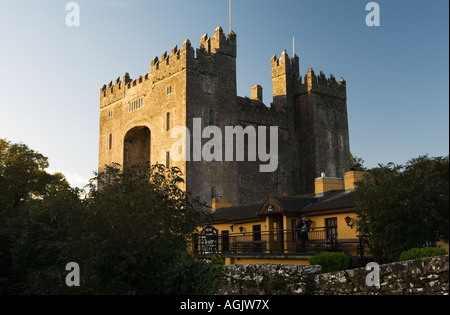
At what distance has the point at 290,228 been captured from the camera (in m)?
25.8

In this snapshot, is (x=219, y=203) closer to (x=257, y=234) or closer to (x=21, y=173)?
(x=257, y=234)

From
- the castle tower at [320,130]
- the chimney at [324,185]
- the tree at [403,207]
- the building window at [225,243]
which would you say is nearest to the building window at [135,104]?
the castle tower at [320,130]

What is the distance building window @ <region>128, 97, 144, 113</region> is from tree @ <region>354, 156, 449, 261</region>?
114ft

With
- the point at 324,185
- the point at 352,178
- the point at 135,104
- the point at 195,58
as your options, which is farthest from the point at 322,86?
the point at 352,178

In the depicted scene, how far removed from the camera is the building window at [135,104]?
5078cm

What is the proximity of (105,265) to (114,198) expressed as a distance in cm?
291

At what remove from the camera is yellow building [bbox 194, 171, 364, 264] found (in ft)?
70.9

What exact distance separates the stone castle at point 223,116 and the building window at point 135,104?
0.11 metres

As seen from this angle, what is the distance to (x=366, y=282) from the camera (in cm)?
1245

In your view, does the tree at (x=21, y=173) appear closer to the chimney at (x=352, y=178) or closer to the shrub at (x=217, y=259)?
the shrub at (x=217, y=259)

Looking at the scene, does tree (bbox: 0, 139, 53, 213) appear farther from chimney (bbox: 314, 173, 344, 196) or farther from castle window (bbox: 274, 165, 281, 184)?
chimney (bbox: 314, 173, 344, 196)

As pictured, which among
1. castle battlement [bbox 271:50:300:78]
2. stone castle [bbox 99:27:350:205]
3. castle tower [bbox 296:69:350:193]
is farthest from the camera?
castle battlement [bbox 271:50:300:78]

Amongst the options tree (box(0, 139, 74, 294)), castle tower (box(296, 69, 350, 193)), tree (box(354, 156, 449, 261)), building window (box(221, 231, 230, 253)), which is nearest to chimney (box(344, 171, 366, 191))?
tree (box(354, 156, 449, 261))

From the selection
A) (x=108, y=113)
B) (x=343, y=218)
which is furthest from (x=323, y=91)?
(x=343, y=218)
